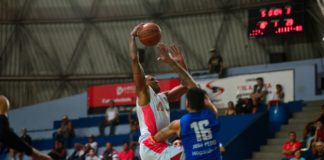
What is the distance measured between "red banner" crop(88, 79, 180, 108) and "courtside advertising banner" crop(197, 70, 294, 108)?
355 cm

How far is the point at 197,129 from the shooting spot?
22.2 ft

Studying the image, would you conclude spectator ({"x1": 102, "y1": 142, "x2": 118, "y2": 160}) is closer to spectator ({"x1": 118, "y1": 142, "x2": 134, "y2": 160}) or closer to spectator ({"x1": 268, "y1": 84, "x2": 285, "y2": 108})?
spectator ({"x1": 118, "y1": 142, "x2": 134, "y2": 160})

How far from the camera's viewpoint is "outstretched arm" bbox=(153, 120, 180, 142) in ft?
22.4

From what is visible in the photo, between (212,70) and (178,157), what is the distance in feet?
53.5

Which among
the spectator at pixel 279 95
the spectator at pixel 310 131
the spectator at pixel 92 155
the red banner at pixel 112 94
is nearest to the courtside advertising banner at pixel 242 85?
the spectator at pixel 279 95

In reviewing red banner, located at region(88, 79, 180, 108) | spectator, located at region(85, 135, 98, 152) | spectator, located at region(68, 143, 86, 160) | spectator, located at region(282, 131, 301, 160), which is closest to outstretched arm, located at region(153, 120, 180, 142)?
spectator, located at region(282, 131, 301, 160)

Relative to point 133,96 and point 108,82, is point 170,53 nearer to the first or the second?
point 133,96

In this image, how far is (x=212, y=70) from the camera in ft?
77.3

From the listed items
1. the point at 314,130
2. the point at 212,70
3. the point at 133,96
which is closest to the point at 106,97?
the point at 133,96

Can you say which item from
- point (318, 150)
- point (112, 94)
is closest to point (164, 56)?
point (318, 150)

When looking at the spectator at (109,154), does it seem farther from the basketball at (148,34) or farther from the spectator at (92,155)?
the basketball at (148,34)

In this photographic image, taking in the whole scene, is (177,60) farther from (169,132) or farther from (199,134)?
(199,134)

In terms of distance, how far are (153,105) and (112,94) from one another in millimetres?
18937

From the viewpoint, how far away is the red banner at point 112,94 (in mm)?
26094
